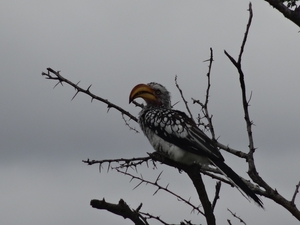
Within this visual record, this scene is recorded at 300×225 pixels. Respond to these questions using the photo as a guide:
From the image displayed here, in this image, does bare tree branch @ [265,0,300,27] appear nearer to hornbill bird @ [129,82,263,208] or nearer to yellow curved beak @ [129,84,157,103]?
hornbill bird @ [129,82,263,208]

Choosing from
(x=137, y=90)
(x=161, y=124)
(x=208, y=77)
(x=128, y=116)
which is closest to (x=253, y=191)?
(x=208, y=77)

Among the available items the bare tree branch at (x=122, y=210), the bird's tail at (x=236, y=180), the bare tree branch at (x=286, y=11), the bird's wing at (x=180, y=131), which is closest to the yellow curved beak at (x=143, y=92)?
the bird's wing at (x=180, y=131)

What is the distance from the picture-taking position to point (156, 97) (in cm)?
802

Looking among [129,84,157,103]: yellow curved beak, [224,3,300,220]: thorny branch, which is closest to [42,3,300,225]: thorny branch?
[224,3,300,220]: thorny branch

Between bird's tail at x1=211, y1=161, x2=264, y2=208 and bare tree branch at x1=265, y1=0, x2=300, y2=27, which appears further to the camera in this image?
bird's tail at x1=211, y1=161, x2=264, y2=208

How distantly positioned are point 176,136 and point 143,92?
1.39 metres

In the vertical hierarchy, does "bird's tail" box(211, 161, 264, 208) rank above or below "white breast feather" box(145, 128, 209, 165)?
below

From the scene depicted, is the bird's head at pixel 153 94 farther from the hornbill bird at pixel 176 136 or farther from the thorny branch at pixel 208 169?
the thorny branch at pixel 208 169

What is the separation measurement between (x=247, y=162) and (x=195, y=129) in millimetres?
2264

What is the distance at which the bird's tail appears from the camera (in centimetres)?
490

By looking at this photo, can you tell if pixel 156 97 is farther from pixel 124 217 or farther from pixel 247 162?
pixel 124 217

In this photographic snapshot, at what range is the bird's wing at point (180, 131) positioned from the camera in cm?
621

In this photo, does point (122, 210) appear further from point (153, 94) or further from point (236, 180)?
point (153, 94)

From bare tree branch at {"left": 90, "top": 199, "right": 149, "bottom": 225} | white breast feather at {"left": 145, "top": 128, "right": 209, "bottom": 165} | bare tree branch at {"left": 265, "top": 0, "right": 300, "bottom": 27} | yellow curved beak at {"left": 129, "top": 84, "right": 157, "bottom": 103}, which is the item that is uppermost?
yellow curved beak at {"left": 129, "top": 84, "right": 157, "bottom": 103}
